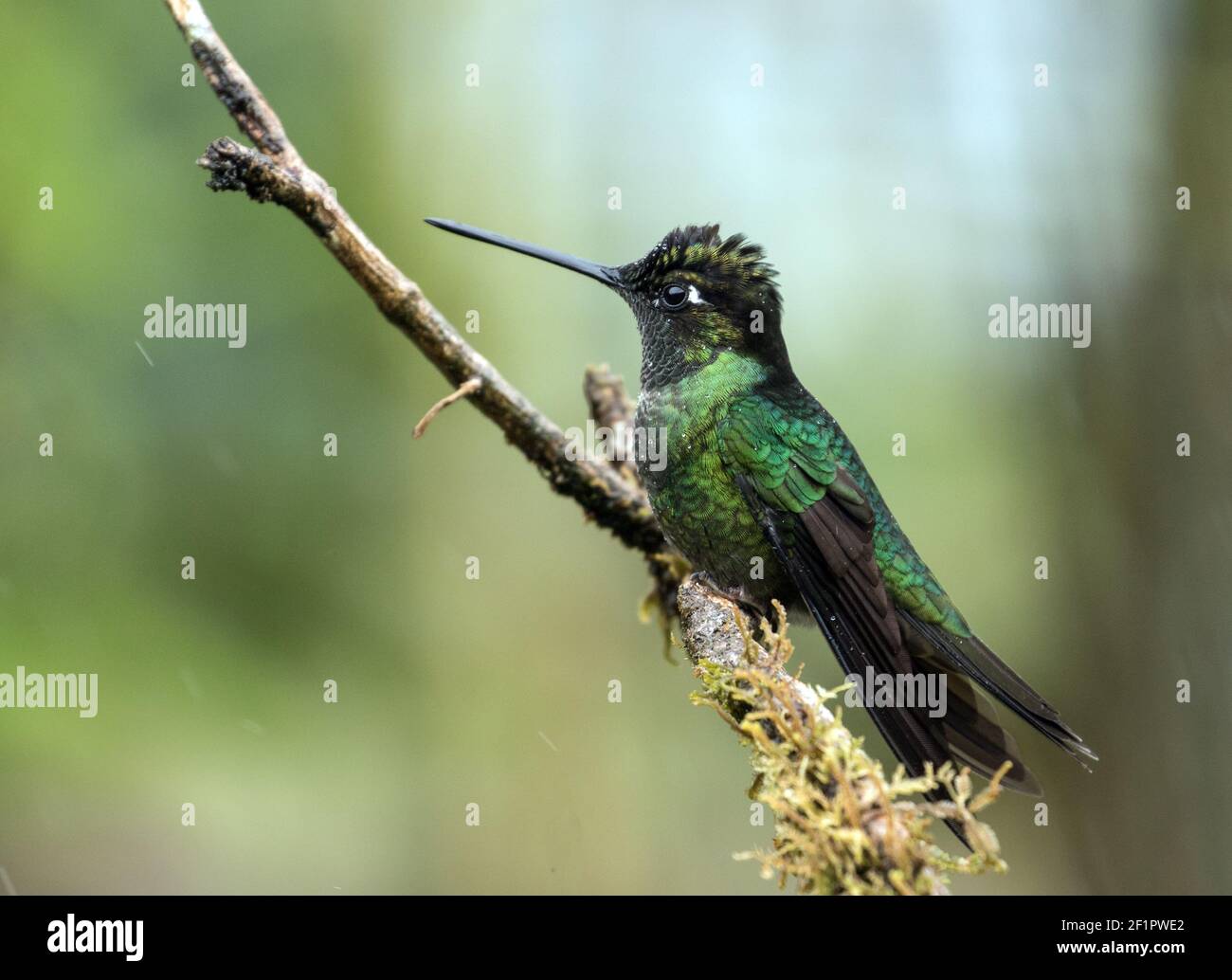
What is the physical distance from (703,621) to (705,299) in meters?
1.48

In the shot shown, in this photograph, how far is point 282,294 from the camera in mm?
8812

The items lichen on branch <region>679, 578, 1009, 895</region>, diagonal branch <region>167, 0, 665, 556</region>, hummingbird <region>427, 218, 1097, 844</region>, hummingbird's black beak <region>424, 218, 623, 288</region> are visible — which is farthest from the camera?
hummingbird's black beak <region>424, 218, 623, 288</region>

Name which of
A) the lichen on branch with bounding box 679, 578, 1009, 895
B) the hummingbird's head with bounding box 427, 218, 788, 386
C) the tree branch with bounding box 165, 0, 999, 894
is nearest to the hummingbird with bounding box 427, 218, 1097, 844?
the hummingbird's head with bounding box 427, 218, 788, 386

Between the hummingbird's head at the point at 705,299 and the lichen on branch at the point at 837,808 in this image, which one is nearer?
the lichen on branch at the point at 837,808

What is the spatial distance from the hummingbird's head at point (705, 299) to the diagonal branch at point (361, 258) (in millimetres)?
557

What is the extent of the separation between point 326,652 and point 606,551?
3148 mm

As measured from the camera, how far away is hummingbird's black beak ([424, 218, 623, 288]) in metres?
4.11

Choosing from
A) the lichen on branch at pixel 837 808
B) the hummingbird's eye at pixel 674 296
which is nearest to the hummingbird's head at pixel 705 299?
the hummingbird's eye at pixel 674 296

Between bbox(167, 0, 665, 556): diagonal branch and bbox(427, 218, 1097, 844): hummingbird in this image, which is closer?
bbox(167, 0, 665, 556): diagonal branch

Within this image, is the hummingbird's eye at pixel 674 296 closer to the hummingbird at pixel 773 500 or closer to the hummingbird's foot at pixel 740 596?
the hummingbird at pixel 773 500

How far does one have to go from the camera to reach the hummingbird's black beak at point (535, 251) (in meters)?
4.11

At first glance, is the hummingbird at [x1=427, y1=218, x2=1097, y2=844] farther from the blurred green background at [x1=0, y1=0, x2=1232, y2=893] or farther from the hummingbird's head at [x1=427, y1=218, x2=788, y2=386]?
the blurred green background at [x1=0, y1=0, x2=1232, y2=893]

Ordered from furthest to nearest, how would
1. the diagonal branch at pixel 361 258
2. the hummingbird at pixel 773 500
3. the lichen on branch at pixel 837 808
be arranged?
the hummingbird at pixel 773 500
the diagonal branch at pixel 361 258
the lichen on branch at pixel 837 808

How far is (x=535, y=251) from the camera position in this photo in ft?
14.1
